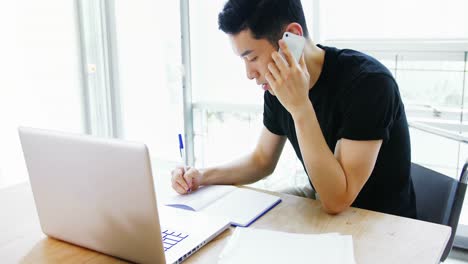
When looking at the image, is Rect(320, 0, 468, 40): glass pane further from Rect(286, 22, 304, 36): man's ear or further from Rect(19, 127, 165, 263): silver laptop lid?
Rect(19, 127, 165, 263): silver laptop lid

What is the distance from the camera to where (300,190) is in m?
1.52

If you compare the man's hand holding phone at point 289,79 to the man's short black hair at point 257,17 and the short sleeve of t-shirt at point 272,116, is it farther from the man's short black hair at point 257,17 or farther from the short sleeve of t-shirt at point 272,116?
the short sleeve of t-shirt at point 272,116

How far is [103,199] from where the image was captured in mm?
830

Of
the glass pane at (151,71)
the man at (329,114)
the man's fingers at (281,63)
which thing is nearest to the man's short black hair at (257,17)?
the man at (329,114)

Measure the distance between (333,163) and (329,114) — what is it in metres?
0.22

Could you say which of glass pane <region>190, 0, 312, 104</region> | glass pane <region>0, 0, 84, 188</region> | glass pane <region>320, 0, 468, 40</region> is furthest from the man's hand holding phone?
glass pane <region>0, 0, 84, 188</region>

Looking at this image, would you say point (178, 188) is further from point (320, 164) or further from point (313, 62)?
point (313, 62)

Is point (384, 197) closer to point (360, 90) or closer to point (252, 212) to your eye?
point (360, 90)

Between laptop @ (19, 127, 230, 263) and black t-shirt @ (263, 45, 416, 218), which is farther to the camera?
black t-shirt @ (263, 45, 416, 218)

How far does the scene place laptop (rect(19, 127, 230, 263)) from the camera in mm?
773

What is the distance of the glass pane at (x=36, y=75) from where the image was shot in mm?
2283

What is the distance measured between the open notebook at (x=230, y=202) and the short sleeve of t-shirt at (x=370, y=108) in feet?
0.90

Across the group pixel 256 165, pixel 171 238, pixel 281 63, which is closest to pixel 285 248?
pixel 171 238

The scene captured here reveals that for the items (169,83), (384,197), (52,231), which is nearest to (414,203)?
(384,197)
